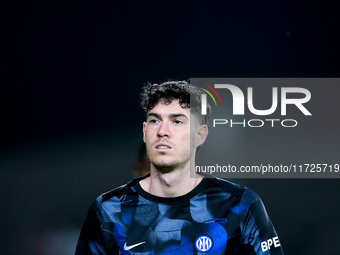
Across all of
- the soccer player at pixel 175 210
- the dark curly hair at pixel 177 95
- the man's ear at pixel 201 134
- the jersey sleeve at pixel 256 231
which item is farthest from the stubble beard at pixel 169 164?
the jersey sleeve at pixel 256 231

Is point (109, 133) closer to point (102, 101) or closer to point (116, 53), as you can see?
point (102, 101)

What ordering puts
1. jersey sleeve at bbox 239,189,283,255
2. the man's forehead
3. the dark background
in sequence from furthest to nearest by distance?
1. the dark background
2. the man's forehead
3. jersey sleeve at bbox 239,189,283,255

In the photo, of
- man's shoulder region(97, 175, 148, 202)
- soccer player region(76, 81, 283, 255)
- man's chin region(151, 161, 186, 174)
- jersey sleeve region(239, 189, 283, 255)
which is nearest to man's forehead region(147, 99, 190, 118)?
soccer player region(76, 81, 283, 255)

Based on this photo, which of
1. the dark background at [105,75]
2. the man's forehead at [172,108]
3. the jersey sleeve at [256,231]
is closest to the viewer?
the jersey sleeve at [256,231]

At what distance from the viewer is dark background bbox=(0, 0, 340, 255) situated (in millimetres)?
1933

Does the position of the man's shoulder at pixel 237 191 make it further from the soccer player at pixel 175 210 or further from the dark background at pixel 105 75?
the dark background at pixel 105 75

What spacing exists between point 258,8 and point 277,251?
1.48 m

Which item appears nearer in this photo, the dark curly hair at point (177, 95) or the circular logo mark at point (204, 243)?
the circular logo mark at point (204, 243)

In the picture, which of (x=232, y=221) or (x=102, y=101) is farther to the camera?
(x=102, y=101)

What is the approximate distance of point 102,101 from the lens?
78.7 inches

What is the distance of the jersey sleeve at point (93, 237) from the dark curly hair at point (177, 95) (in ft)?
2.20

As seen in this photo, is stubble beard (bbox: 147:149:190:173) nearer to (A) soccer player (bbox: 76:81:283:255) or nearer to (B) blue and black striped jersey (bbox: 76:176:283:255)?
(A) soccer player (bbox: 76:81:283:255)

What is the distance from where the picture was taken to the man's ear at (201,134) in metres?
1.79

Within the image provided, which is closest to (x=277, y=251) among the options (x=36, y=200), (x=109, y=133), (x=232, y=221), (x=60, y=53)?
(x=232, y=221)
